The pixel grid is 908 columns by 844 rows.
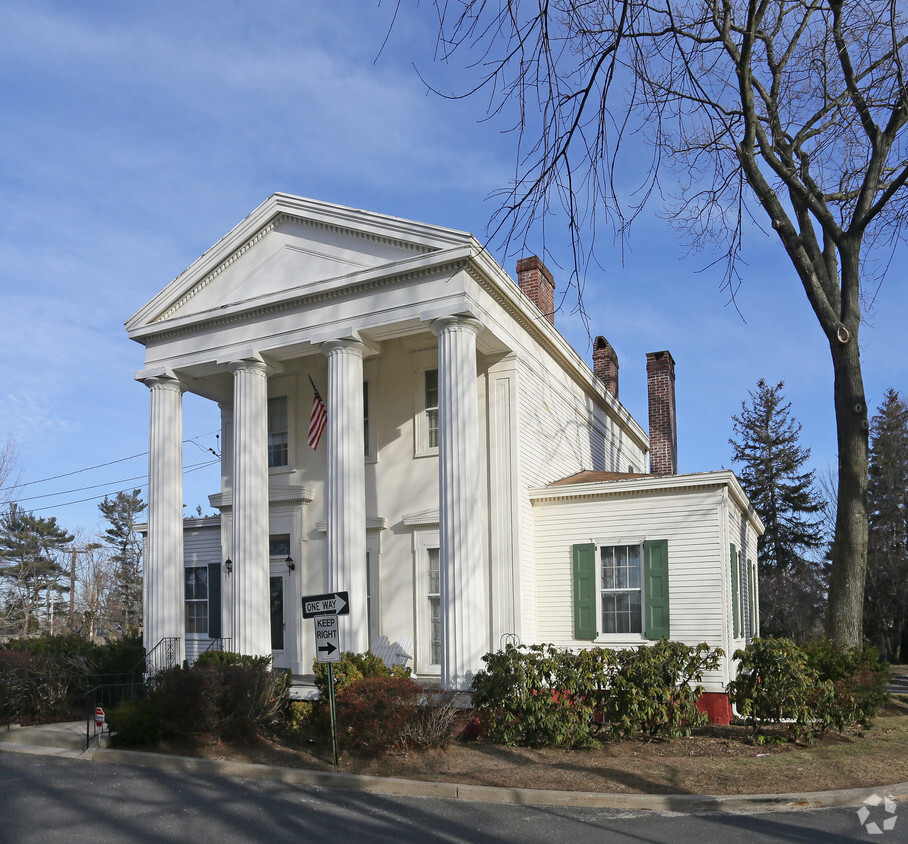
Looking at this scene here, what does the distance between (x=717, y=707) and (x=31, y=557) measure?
173 feet

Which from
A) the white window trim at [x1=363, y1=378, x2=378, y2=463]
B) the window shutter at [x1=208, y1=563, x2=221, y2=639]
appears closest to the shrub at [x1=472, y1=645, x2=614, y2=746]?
the white window trim at [x1=363, y1=378, x2=378, y2=463]

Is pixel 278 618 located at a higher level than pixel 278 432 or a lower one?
lower

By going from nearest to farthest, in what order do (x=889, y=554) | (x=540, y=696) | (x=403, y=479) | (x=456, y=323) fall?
(x=540, y=696)
(x=456, y=323)
(x=403, y=479)
(x=889, y=554)

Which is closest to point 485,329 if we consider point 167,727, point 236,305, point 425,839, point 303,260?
point 303,260

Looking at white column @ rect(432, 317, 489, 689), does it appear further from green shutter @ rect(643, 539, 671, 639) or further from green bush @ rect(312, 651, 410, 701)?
green shutter @ rect(643, 539, 671, 639)

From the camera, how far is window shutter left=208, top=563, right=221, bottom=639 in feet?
65.2

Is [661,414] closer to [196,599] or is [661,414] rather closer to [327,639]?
[196,599]

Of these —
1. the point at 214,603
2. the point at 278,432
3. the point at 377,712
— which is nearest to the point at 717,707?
the point at 377,712

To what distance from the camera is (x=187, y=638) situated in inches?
808

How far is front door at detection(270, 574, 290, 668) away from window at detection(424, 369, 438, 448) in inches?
187

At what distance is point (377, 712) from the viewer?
11836 millimetres

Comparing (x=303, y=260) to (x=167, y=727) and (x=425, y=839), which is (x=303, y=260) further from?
(x=425, y=839)

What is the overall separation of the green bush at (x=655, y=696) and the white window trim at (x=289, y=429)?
9738 millimetres

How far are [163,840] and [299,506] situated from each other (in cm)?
1108
